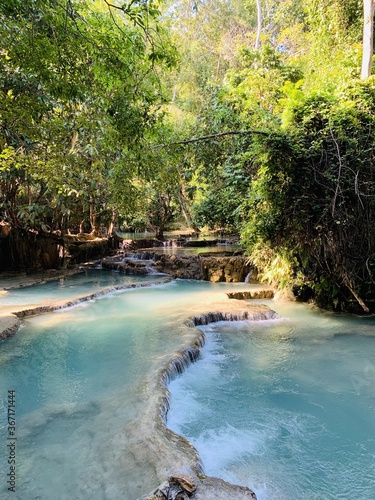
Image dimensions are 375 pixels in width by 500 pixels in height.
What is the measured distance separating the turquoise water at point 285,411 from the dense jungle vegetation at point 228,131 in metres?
2.22

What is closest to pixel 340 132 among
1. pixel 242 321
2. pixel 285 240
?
pixel 285 240

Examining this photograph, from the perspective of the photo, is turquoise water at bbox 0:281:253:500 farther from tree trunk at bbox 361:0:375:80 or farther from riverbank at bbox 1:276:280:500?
tree trunk at bbox 361:0:375:80

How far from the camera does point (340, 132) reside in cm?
743

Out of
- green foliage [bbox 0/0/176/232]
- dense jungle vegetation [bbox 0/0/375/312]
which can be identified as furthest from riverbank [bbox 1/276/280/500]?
green foliage [bbox 0/0/176/232]

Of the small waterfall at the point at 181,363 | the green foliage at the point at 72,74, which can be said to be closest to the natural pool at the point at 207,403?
the small waterfall at the point at 181,363

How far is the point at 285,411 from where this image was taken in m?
4.61

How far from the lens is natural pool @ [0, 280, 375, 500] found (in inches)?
131

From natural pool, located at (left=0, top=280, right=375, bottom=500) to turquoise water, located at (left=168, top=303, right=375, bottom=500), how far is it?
16 millimetres

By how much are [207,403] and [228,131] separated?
635cm

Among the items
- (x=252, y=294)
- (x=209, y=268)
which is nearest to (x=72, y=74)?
(x=252, y=294)

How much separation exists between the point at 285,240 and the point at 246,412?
4.60 meters

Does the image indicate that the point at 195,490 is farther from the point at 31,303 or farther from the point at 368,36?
the point at 368,36

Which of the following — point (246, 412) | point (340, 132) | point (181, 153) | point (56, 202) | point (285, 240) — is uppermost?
point (340, 132)

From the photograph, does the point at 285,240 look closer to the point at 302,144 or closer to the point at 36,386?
the point at 302,144
